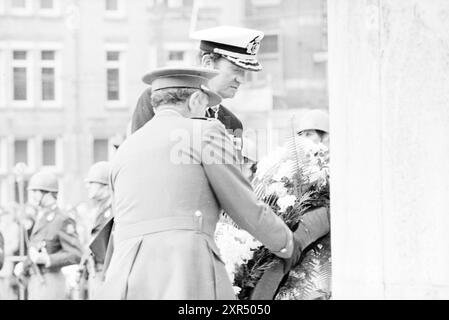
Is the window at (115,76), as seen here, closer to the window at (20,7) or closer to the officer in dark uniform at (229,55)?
the window at (20,7)

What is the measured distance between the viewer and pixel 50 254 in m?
15.2

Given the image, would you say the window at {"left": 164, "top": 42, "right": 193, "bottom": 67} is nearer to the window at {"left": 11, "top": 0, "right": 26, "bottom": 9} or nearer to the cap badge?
the window at {"left": 11, "top": 0, "right": 26, "bottom": 9}

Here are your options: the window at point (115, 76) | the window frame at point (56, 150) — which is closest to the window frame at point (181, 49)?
the window at point (115, 76)

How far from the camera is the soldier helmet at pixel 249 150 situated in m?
7.92

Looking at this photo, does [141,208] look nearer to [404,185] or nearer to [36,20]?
[404,185]

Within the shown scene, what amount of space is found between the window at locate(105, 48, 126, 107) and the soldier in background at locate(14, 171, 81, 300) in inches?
1007

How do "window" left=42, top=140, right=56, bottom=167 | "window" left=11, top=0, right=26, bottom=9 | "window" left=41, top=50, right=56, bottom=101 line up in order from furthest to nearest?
1. "window" left=11, top=0, right=26, bottom=9
2. "window" left=41, top=50, right=56, bottom=101
3. "window" left=42, top=140, right=56, bottom=167

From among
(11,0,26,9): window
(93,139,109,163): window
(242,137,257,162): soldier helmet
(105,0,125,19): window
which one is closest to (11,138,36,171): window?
(93,139,109,163): window

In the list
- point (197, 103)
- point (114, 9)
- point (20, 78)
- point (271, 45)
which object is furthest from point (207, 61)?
point (271, 45)

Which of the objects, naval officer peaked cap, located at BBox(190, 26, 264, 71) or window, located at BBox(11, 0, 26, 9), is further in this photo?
window, located at BBox(11, 0, 26, 9)

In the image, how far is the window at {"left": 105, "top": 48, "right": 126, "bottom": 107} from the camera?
4122 centimetres

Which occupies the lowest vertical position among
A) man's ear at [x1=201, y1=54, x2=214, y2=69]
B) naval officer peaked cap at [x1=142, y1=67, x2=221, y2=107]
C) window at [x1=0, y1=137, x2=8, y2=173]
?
window at [x1=0, y1=137, x2=8, y2=173]

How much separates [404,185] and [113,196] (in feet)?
4.27

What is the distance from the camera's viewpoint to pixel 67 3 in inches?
1633
